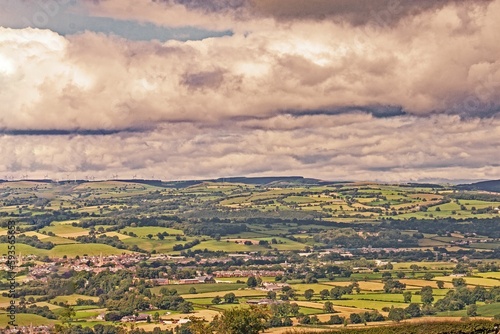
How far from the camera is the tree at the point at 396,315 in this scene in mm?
92625

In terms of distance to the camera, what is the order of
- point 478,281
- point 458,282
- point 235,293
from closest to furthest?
1. point 235,293
2. point 458,282
3. point 478,281

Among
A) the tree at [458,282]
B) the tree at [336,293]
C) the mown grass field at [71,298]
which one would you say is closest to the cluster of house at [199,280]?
the mown grass field at [71,298]

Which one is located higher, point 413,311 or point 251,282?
point 413,311

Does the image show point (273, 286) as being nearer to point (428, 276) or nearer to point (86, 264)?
point (428, 276)

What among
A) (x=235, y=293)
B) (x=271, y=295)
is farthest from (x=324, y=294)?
(x=235, y=293)

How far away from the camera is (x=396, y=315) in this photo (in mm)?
94750

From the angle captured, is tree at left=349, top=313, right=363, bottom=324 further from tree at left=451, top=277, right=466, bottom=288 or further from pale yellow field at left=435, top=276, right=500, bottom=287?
pale yellow field at left=435, top=276, right=500, bottom=287

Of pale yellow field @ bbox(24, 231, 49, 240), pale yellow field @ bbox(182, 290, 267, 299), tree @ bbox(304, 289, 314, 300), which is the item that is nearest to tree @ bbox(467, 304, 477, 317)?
tree @ bbox(304, 289, 314, 300)

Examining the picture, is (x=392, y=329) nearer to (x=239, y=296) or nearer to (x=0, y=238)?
(x=239, y=296)

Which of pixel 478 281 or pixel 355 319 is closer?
pixel 355 319

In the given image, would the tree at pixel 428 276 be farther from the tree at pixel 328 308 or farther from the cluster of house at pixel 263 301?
the tree at pixel 328 308

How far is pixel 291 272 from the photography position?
15738 centimetres

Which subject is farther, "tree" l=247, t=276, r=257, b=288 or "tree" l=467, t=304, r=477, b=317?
"tree" l=247, t=276, r=257, b=288

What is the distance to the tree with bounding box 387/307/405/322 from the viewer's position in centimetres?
9262
